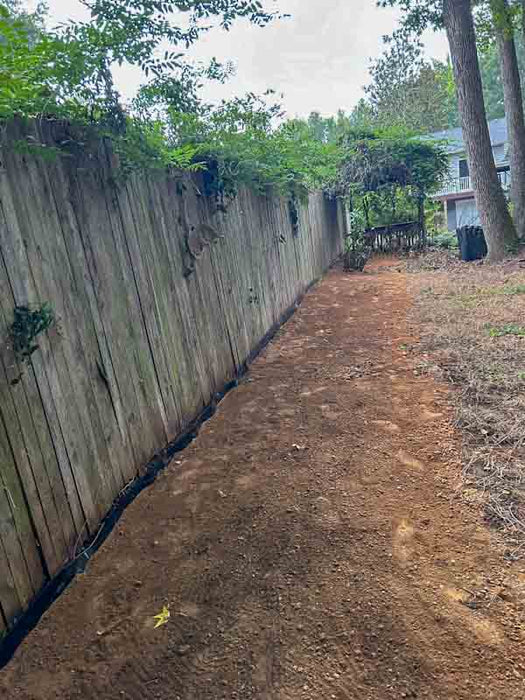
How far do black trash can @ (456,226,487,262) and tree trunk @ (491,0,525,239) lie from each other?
691 millimetres

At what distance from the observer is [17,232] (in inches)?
66.7

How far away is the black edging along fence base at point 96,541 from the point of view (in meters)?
1.56

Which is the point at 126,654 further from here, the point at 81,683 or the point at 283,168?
the point at 283,168

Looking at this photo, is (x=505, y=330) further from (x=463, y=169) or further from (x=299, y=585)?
(x=463, y=169)

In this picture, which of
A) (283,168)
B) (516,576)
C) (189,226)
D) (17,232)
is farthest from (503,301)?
(17,232)

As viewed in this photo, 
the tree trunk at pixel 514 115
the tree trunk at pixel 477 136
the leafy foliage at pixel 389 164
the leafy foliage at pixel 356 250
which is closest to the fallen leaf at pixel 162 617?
the tree trunk at pixel 477 136

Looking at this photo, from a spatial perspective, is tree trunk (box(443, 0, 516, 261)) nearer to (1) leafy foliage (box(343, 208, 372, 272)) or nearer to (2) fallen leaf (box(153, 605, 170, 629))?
(1) leafy foliage (box(343, 208, 372, 272))

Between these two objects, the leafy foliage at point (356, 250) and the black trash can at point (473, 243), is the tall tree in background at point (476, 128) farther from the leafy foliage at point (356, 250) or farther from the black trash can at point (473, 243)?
the leafy foliage at point (356, 250)

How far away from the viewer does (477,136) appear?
28.2 ft

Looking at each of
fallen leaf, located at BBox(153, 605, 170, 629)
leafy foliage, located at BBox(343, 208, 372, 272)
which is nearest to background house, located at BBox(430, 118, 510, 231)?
leafy foliage, located at BBox(343, 208, 372, 272)

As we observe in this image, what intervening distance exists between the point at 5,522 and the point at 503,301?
554 centimetres

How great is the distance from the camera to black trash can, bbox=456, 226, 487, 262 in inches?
378

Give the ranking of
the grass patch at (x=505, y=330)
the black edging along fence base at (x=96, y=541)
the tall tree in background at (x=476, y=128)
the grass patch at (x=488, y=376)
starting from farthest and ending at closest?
the tall tree in background at (x=476, y=128), the grass patch at (x=505, y=330), the grass patch at (x=488, y=376), the black edging along fence base at (x=96, y=541)

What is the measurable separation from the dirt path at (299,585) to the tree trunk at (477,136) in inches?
278
